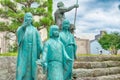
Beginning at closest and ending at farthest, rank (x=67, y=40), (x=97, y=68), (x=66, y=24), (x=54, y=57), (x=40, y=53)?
(x=54, y=57) → (x=40, y=53) → (x=66, y=24) → (x=67, y=40) → (x=97, y=68)

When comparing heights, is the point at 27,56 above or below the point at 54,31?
below

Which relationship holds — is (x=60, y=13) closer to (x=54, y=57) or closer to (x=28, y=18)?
(x=28, y=18)

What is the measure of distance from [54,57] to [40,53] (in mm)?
797

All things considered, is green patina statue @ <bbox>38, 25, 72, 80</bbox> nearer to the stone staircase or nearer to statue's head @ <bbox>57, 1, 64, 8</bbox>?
the stone staircase

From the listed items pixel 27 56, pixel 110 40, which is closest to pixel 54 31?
pixel 27 56

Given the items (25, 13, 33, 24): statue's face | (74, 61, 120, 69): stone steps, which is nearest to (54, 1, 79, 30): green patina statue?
(74, 61, 120, 69): stone steps

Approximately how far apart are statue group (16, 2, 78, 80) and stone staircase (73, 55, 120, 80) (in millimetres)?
2991

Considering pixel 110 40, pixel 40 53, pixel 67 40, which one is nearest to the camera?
pixel 40 53

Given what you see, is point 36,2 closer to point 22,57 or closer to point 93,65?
point 93,65

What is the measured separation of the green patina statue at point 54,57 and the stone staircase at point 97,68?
3.92 m

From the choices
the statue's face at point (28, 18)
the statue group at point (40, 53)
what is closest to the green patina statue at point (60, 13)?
the statue group at point (40, 53)

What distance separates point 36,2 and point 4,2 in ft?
6.97

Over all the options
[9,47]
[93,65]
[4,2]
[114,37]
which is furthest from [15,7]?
[114,37]

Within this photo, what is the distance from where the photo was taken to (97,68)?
45.8 ft
